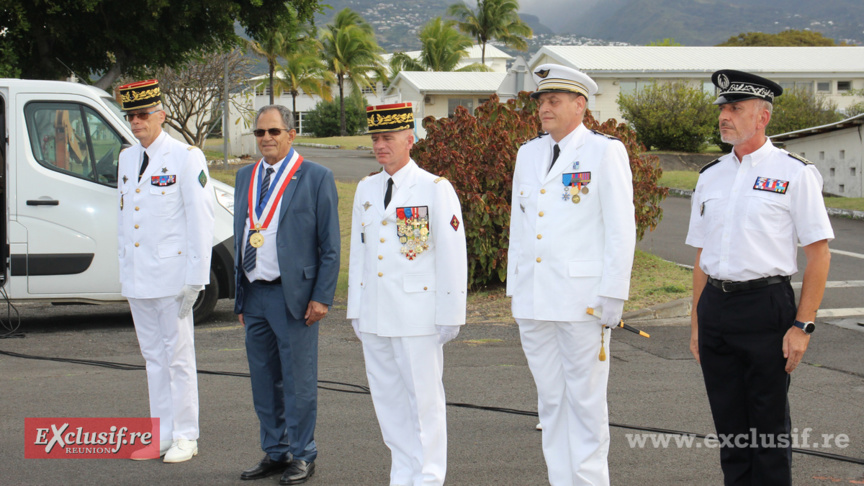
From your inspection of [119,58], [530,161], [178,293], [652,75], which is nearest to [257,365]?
[178,293]

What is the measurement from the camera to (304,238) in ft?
15.7

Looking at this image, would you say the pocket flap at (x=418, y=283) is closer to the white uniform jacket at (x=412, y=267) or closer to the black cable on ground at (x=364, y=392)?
the white uniform jacket at (x=412, y=267)

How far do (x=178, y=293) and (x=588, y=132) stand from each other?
2.62m

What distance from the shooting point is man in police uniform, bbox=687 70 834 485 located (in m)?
3.75

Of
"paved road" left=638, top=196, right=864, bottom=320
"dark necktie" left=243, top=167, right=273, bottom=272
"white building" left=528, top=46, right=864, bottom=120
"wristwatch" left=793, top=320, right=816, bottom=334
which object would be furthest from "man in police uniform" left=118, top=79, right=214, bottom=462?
"white building" left=528, top=46, right=864, bottom=120

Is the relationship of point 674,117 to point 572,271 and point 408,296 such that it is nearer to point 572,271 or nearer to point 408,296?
point 572,271

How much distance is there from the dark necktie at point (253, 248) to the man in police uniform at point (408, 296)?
0.75 metres

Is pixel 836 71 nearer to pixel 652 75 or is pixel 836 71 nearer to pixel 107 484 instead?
pixel 652 75

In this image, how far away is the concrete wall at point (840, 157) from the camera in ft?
70.7

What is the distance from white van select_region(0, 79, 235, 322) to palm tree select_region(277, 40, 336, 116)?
47721 millimetres

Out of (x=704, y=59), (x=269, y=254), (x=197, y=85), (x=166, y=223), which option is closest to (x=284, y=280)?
(x=269, y=254)

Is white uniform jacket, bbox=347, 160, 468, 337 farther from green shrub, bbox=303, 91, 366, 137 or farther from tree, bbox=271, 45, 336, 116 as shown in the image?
green shrub, bbox=303, 91, 366, 137

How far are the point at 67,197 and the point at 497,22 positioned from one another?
62.3 m

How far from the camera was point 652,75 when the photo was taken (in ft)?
124
